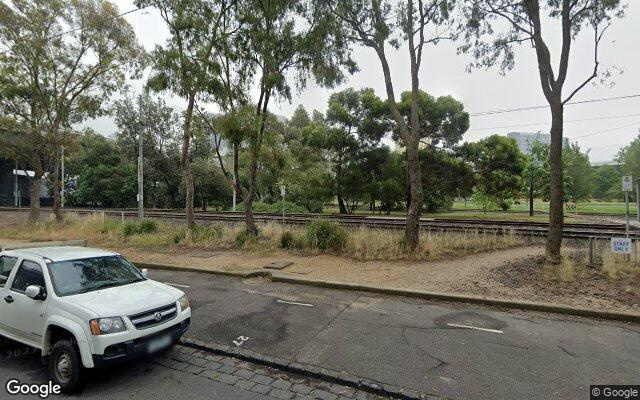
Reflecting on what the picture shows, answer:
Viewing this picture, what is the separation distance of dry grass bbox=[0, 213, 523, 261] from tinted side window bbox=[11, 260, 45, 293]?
8.05 m

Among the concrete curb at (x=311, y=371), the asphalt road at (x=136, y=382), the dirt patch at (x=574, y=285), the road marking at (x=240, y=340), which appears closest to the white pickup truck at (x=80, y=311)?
the asphalt road at (x=136, y=382)

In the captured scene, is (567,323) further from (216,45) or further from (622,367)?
(216,45)

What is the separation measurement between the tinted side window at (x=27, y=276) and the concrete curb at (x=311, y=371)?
212cm

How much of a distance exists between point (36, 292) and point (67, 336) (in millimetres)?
658

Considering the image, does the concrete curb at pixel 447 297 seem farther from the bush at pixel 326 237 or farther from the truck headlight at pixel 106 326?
the truck headlight at pixel 106 326

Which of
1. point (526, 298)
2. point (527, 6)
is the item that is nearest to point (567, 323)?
point (526, 298)

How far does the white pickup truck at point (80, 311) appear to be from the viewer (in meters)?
4.01

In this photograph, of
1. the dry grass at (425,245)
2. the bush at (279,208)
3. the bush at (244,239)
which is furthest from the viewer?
the bush at (279,208)

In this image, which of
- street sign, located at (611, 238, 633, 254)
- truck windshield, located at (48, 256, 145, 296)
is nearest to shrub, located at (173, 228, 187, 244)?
truck windshield, located at (48, 256, 145, 296)

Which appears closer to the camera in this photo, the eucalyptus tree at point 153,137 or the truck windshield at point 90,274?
the truck windshield at point 90,274

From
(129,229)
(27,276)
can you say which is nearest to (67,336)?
(27,276)

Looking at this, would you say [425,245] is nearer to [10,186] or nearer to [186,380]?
[186,380]

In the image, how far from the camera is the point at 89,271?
5.11 metres
